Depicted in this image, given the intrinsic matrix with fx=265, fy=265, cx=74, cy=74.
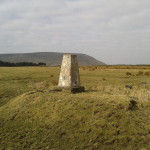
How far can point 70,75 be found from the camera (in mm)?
16141

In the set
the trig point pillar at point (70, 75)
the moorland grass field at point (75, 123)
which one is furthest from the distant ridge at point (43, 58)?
the moorland grass field at point (75, 123)

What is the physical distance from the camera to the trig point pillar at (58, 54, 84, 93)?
16.1m

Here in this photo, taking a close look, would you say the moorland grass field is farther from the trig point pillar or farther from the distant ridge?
the distant ridge

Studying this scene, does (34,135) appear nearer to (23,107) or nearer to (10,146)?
(10,146)

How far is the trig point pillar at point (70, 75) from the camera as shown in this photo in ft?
53.0

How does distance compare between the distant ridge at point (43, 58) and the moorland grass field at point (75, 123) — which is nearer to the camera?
the moorland grass field at point (75, 123)

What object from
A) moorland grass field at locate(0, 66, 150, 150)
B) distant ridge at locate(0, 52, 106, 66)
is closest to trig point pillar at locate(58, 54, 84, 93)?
moorland grass field at locate(0, 66, 150, 150)

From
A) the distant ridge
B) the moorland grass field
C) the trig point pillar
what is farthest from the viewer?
the distant ridge

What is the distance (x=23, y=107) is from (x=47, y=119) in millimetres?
2311

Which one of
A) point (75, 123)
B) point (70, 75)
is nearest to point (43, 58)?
point (70, 75)

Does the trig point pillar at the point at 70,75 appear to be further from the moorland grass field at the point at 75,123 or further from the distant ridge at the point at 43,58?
the distant ridge at the point at 43,58

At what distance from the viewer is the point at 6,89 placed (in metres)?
20.4

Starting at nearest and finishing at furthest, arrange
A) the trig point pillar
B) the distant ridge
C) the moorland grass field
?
the moorland grass field < the trig point pillar < the distant ridge

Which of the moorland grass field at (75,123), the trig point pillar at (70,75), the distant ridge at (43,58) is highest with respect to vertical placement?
the distant ridge at (43,58)
